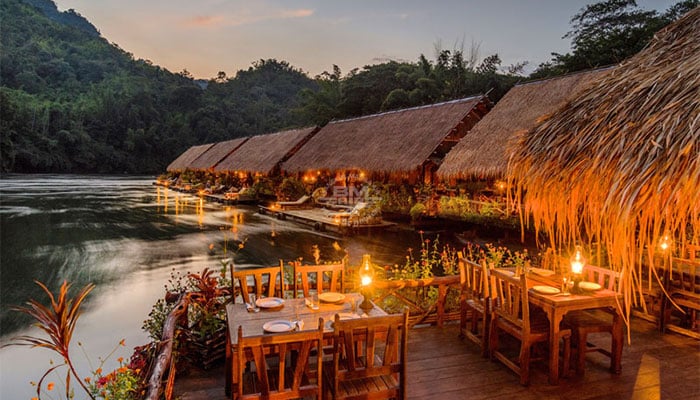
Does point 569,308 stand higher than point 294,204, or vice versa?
point 569,308

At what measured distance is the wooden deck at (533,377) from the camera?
344cm

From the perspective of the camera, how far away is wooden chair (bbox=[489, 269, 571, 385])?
11.7 feet

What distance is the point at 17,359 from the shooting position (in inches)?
203

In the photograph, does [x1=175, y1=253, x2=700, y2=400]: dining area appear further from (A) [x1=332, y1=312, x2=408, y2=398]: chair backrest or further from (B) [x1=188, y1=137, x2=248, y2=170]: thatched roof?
(B) [x1=188, y1=137, x2=248, y2=170]: thatched roof

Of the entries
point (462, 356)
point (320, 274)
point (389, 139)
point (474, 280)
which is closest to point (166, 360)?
point (320, 274)

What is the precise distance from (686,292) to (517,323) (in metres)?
2.45

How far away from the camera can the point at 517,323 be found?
3.63 meters

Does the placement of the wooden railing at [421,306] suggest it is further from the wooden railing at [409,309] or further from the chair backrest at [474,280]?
the chair backrest at [474,280]

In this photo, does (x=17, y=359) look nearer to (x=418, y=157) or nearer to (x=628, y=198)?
(x=628, y=198)

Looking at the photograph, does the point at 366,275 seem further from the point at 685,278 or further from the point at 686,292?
the point at 685,278

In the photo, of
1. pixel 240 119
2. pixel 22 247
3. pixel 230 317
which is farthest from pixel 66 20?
pixel 230 317

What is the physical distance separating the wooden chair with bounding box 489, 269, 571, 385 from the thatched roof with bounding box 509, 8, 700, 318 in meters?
0.79

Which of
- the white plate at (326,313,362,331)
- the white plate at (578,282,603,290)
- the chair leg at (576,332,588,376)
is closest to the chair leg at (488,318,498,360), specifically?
the chair leg at (576,332,588,376)

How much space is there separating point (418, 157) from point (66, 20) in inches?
5999
